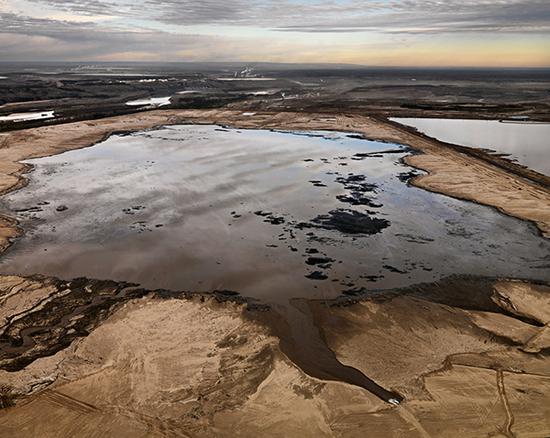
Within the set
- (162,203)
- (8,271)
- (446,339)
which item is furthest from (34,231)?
(446,339)

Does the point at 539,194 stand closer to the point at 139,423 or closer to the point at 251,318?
the point at 251,318

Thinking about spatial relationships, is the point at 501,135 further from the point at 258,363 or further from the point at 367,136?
the point at 258,363

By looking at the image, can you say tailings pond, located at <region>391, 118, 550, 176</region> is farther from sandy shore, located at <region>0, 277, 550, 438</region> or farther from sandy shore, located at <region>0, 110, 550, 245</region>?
sandy shore, located at <region>0, 277, 550, 438</region>

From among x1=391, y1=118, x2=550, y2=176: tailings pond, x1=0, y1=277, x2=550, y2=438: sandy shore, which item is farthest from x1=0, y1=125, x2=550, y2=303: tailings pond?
x1=391, y1=118, x2=550, y2=176: tailings pond

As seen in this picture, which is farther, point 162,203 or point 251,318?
point 162,203

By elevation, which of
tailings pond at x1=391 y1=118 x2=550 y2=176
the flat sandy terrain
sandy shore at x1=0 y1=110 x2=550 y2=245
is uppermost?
tailings pond at x1=391 y1=118 x2=550 y2=176

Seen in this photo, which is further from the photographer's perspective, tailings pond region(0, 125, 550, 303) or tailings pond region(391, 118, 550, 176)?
tailings pond region(391, 118, 550, 176)
